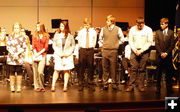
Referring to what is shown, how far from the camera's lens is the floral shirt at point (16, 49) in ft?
21.6

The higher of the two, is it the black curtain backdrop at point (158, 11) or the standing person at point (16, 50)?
the black curtain backdrop at point (158, 11)

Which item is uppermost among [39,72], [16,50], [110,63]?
[16,50]

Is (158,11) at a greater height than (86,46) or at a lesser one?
greater

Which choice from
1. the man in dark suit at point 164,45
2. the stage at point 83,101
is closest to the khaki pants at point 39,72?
the stage at point 83,101

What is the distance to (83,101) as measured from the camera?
5629mm

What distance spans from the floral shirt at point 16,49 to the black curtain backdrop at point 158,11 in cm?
524

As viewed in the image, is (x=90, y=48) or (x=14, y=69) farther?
(x=90, y=48)

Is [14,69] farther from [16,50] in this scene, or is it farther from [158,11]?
[158,11]

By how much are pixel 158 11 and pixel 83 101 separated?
6.05 m

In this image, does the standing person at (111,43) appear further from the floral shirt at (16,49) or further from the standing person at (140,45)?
the floral shirt at (16,49)

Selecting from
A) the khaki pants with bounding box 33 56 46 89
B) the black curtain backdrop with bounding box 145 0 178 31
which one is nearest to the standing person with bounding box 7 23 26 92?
the khaki pants with bounding box 33 56 46 89

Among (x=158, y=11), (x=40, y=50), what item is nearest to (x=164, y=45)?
(x=40, y=50)

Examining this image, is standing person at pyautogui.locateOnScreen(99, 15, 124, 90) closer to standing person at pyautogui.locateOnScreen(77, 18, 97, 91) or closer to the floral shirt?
standing person at pyautogui.locateOnScreen(77, 18, 97, 91)

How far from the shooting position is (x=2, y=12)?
11.8m
